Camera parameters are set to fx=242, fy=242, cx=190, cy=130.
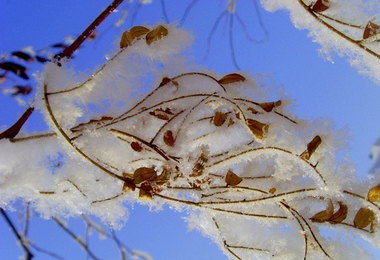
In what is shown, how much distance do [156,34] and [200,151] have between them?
24cm

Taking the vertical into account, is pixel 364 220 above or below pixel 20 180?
below

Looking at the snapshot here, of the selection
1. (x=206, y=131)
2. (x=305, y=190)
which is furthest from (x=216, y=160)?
(x=305, y=190)

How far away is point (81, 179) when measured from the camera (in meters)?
0.55

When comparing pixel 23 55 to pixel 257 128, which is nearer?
pixel 257 128

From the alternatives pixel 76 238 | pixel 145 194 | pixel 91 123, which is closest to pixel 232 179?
pixel 145 194

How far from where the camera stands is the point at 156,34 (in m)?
0.46

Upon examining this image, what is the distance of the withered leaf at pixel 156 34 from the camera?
0.46 m

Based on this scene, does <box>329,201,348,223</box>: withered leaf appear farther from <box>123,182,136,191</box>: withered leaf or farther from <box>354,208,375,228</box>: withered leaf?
<box>123,182,136,191</box>: withered leaf

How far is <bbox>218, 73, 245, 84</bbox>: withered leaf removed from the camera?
48cm

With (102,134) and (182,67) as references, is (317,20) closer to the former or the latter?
(182,67)

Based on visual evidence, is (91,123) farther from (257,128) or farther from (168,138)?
(257,128)

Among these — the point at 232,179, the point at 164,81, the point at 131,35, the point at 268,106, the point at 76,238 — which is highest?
the point at 131,35

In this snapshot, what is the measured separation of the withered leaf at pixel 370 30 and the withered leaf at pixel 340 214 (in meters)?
0.32

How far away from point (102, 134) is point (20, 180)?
0.70ft
